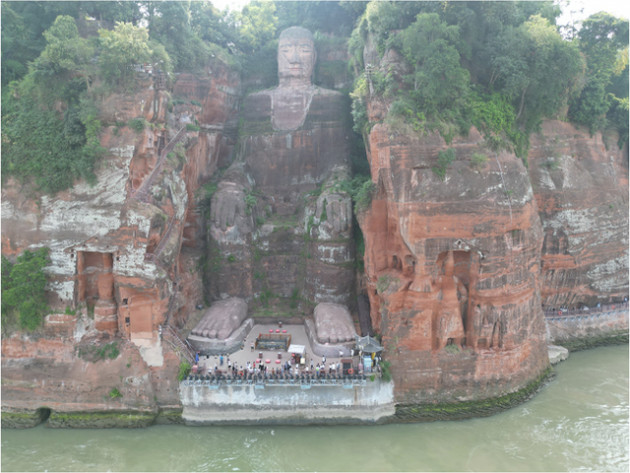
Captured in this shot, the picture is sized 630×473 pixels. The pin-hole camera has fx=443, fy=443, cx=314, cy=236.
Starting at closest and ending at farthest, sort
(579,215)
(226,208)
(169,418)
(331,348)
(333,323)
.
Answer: (169,418)
(331,348)
(333,323)
(226,208)
(579,215)

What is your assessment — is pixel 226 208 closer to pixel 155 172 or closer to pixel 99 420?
pixel 155 172

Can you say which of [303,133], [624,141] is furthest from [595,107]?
[303,133]

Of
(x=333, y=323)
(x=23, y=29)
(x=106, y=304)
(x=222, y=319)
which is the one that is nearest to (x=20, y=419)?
(x=106, y=304)

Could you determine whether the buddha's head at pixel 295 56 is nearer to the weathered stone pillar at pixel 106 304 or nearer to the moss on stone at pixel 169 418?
the weathered stone pillar at pixel 106 304

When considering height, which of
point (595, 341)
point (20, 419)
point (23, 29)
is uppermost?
point (23, 29)

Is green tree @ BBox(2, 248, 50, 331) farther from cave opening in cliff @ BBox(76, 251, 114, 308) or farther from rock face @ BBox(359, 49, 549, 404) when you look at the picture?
rock face @ BBox(359, 49, 549, 404)

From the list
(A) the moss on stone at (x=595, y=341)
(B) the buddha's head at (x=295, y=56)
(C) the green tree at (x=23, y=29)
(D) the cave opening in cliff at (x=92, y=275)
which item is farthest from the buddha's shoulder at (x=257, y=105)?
(A) the moss on stone at (x=595, y=341)

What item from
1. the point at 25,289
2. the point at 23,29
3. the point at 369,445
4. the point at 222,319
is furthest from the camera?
the point at 222,319

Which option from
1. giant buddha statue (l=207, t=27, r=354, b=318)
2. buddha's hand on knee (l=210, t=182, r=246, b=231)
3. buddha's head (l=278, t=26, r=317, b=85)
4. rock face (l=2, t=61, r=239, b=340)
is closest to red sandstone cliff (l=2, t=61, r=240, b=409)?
rock face (l=2, t=61, r=239, b=340)
